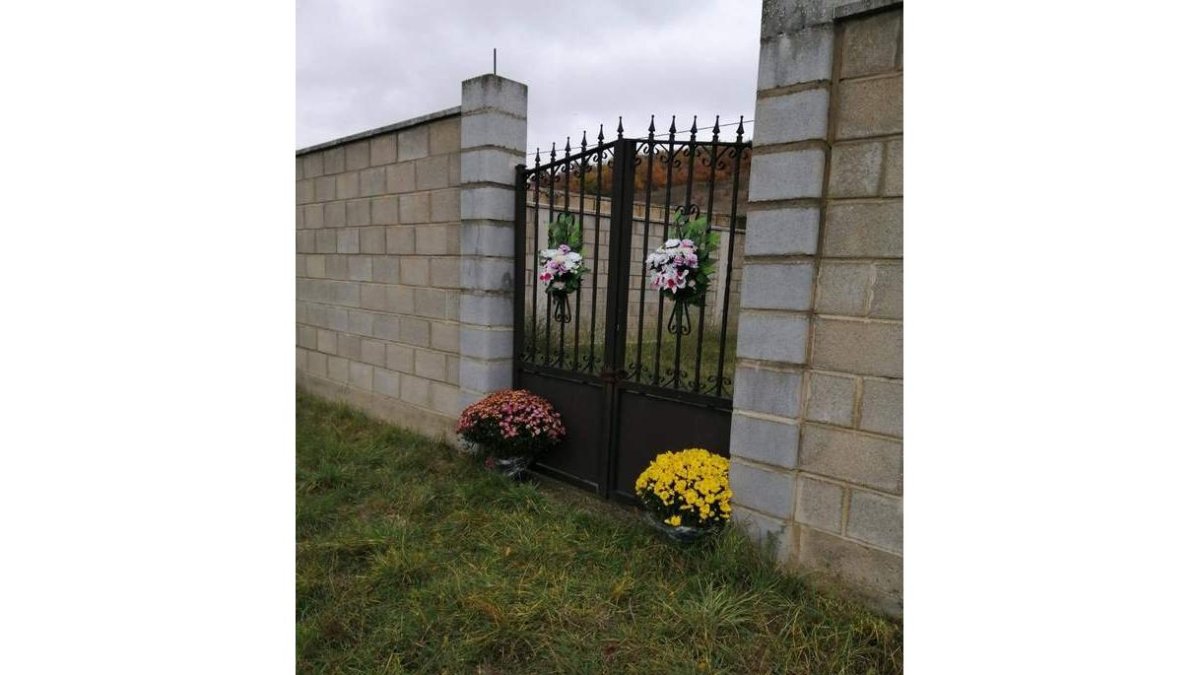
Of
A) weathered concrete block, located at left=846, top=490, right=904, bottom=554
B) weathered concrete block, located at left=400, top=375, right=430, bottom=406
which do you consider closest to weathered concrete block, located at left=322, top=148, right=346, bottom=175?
weathered concrete block, located at left=400, top=375, right=430, bottom=406

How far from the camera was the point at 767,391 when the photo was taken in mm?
2676

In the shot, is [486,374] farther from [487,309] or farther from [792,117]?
[792,117]

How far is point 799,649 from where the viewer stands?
228 centimetres

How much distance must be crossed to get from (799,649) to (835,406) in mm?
958

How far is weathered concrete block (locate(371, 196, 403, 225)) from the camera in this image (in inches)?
185

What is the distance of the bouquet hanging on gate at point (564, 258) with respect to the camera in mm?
3789

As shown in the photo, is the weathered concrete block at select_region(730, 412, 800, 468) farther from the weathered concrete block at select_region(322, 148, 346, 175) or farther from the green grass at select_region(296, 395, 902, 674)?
the weathered concrete block at select_region(322, 148, 346, 175)

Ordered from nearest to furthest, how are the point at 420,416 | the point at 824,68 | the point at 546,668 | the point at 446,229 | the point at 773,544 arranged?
the point at 546,668
the point at 824,68
the point at 773,544
the point at 446,229
the point at 420,416

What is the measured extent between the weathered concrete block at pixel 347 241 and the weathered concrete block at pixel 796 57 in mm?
3785

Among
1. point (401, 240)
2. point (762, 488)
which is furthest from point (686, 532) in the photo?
point (401, 240)

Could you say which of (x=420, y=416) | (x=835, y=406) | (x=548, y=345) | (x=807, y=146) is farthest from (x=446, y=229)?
(x=835, y=406)

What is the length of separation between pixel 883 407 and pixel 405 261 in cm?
363

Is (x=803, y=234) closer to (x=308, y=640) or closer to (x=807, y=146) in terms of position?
(x=807, y=146)

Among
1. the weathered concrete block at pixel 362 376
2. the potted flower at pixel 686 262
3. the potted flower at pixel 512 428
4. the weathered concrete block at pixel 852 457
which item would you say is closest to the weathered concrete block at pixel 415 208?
the weathered concrete block at pixel 362 376
